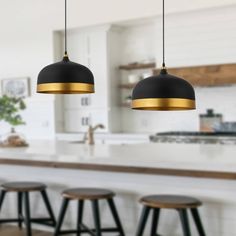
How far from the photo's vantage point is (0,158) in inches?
147

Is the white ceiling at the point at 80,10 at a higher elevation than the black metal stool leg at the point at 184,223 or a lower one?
higher

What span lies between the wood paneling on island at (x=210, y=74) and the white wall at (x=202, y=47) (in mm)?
Result: 138

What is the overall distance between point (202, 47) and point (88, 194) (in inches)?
135

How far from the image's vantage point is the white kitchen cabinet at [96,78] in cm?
675

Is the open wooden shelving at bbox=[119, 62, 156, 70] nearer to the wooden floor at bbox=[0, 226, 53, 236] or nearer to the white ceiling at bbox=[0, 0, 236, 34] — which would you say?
the white ceiling at bbox=[0, 0, 236, 34]

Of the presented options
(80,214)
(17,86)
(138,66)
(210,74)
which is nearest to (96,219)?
(80,214)

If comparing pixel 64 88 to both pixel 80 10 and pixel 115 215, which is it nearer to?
pixel 115 215

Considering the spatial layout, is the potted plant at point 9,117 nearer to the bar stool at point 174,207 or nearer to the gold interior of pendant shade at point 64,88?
the gold interior of pendant shade at point 64,88

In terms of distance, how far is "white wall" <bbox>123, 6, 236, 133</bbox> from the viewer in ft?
18.9

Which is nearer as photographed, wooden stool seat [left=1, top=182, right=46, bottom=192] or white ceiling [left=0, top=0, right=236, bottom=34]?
wooden stool seat [left=1, top=182, right=46, bottom=192]

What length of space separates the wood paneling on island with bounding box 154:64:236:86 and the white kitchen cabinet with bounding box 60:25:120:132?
1205mm

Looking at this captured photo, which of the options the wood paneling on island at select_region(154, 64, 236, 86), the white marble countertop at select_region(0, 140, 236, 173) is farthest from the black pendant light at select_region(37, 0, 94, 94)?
the wood paneling on island at select_region(154, 64, 236, 86)

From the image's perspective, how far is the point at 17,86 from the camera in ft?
24.1

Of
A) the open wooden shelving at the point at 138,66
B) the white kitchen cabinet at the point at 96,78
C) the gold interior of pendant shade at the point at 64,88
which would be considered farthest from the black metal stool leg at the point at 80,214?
the open wooden shelving at the point at 138,66
